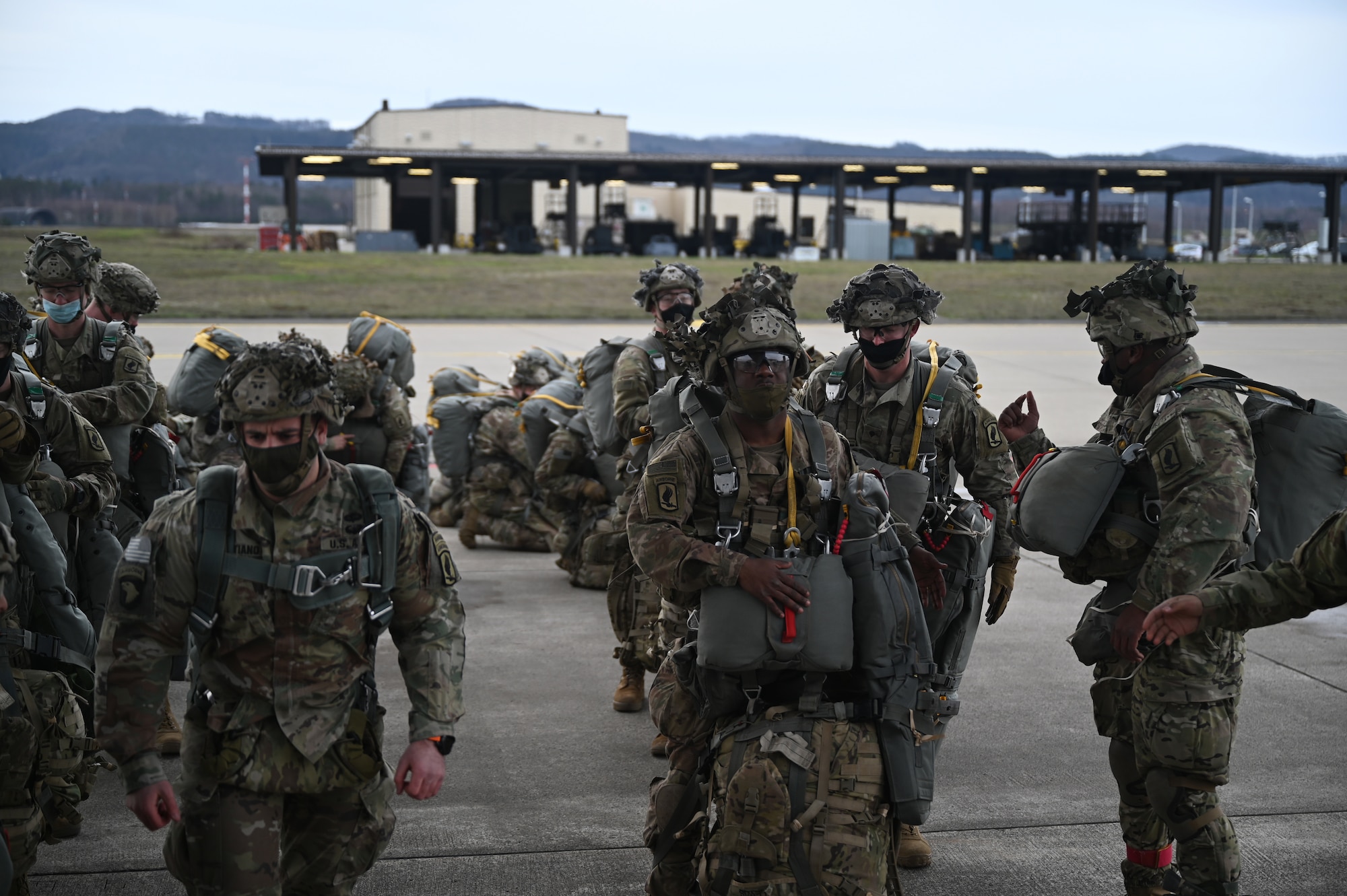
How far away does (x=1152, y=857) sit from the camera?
466cm

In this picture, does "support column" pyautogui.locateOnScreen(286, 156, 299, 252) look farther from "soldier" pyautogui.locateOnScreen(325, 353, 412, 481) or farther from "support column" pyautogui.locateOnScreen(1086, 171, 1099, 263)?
"soldier" pyautogui.locateOnScreen(325, 353, 412, 481)

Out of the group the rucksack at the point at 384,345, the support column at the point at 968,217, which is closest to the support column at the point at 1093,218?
the support column at the point at 968,217

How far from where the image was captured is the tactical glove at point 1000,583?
5672mm

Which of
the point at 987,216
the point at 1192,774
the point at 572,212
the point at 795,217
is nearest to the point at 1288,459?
the point at 1192,774

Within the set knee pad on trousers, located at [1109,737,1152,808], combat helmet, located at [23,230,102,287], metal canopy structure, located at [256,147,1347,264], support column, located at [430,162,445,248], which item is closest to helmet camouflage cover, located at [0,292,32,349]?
combat helmet, located at [23,230,102,287]

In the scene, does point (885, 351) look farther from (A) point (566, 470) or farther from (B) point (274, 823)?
(A) point (566, 470)

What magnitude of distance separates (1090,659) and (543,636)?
14.3 feet

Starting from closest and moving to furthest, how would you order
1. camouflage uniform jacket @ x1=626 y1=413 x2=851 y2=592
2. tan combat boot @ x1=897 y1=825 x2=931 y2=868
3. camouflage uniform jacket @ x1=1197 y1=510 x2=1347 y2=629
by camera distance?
camouflage uniform jacket @ x1=1197 y1=510 x2=1347 y2=629, camouflage uniform jacket @ x1=626 y1=413 x2=851 y2=592, tan combat boot @ x1=897 y1=825 x2=931 y2=868

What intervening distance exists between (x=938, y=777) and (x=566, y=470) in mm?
4173

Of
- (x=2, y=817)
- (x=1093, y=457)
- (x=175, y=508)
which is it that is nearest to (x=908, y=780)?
(x=1093, y=457)

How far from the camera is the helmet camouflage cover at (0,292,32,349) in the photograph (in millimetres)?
4633

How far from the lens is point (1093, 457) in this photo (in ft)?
15.1

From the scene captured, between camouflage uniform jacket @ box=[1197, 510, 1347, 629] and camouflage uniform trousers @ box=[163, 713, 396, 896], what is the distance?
2.47m

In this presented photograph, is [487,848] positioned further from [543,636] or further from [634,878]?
[543,636]
